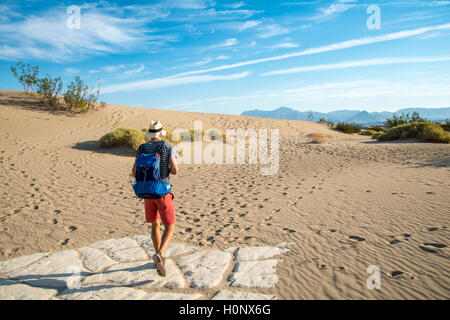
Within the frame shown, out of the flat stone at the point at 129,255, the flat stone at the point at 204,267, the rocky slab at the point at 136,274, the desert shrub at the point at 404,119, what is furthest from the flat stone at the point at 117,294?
the desert shrub at the point at 404,119

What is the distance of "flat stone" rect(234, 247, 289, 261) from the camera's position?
3.58 metres

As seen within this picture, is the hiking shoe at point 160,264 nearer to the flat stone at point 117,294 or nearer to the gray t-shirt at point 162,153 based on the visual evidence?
the flat stone at point 117,294

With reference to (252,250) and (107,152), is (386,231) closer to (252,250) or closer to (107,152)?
(252,250)

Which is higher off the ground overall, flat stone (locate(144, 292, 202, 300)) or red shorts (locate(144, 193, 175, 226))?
red shorts (locate(144, 193, 175, 226))

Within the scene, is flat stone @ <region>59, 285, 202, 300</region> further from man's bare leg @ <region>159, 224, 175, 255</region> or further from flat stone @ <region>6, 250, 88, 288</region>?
man's bare leg @ <region>159, 224, 175, 255</region>

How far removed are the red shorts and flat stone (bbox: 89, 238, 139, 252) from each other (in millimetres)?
1150

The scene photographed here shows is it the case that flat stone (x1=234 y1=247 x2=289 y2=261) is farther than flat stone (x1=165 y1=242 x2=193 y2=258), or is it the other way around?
flat stone (x1=165 y1=242 x2=193 y2=258)

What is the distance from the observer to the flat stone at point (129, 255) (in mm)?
3574

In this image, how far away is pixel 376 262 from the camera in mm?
3311

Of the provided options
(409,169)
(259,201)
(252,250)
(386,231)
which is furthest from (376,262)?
(409,169)

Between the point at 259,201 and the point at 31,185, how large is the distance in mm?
6133

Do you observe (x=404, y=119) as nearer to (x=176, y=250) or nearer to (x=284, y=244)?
(x=284, y=244)

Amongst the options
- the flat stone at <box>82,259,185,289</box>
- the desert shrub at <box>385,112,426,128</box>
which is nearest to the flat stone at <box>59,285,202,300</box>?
the flat stone at <box>82,259,185,289</box>

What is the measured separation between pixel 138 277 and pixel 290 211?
327 cm
